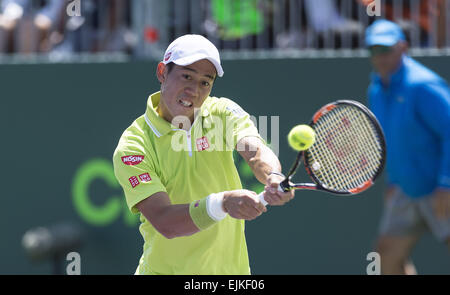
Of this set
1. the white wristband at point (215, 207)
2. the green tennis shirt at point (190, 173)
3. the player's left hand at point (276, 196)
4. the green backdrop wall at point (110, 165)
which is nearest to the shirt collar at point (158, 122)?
the green tennis shirt at point (190, 173)

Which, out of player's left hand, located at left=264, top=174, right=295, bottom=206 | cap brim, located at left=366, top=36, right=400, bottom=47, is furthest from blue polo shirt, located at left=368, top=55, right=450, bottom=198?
player's left hand, located at left=264, top=174, right=295, bottom=206

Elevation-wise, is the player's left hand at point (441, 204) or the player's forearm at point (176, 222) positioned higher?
the player's forearm at point (176, 222)

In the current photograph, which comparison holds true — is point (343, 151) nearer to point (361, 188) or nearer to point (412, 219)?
point (361, 188)

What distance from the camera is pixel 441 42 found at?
6.20 meters

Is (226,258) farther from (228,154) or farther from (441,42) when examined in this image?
(441,42)

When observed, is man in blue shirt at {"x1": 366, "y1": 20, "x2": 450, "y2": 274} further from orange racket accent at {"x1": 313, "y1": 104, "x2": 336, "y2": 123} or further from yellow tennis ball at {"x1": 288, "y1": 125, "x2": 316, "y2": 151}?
yellow tennis ball at {"x1": 288, "y1": 125, "x2": 316, "y2": 151}

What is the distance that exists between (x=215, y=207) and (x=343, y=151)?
891 mm

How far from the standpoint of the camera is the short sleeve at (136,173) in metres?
3.39

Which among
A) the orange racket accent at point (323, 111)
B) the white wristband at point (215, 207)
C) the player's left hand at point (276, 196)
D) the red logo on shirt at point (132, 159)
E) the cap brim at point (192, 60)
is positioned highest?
the cap brim at point (192, 60)

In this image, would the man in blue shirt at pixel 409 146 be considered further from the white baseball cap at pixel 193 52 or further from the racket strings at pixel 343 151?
the white baseball cap at pixel 193 52
